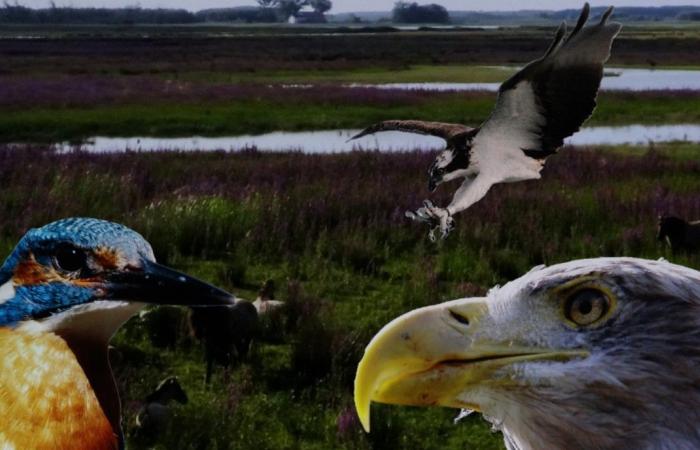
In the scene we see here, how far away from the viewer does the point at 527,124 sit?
66.0 inches

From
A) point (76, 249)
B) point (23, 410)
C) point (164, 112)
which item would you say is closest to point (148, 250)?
point (76, 249)

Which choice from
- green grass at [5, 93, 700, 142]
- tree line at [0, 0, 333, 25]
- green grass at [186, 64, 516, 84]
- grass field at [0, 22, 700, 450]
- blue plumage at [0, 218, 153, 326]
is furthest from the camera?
tree line at [0, 0, 333, 25]

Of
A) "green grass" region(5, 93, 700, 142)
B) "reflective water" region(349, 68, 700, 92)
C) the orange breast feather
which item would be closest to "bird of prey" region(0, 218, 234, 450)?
the orange breast feather

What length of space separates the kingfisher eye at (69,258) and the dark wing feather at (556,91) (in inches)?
26.8

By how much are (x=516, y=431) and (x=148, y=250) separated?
2.09 ft

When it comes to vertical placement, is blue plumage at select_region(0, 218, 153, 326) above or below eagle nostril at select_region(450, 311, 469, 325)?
above

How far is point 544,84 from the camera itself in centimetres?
164

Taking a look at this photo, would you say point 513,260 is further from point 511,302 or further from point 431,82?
point 431,82

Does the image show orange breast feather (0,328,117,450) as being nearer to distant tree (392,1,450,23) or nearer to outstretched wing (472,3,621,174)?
outstretched wing (472,3,621,174)

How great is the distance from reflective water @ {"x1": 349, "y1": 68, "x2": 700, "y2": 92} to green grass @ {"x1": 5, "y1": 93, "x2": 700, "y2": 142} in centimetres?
455

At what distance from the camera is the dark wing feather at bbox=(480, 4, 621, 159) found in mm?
1560

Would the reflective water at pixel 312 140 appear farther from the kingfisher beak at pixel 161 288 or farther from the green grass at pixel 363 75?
the kingfisher beak at pixel 161 288

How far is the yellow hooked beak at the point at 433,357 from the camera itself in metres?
1.49

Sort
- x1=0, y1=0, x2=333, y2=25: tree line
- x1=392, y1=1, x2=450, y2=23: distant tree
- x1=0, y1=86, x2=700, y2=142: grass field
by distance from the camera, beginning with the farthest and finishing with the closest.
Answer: x1=0, y1=0, x2=333, y2=25: tree line
x1=0, y1=86, x2=700, y2=142: grass field
x1=392, y1=1, x2=450, y2=23: distant tree
